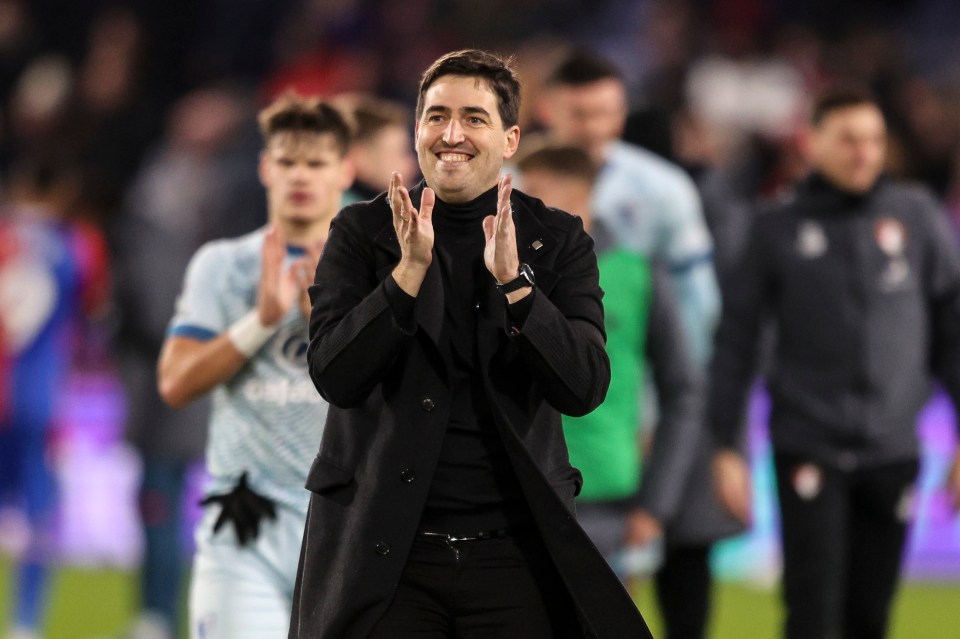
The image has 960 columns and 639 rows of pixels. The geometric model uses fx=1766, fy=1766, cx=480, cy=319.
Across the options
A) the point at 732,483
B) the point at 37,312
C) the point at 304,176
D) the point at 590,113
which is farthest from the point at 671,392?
the point at 37,312

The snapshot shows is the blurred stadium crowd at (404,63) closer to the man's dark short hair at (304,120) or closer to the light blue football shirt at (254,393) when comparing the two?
the man's dark short hair at (304,120)

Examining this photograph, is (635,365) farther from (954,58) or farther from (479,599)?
(954,58)

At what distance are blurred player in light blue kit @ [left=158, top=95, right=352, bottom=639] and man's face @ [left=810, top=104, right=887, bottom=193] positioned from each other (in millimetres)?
2377

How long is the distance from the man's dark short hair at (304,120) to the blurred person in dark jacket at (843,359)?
2.25m

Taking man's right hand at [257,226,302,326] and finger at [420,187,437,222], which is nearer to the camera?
finger at [420,187,437,222]

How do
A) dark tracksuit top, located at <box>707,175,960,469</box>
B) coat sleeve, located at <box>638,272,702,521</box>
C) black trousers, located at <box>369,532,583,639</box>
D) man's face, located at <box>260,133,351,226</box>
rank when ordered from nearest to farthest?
black trousers, located at <box>369,532,583,639</box>, man's face, located at <box>260,133,351,226</box>, coat sleeve, located at <box>638,272,702,521</box>, dark tracksuit top, located at <box>707,175,960,469</box>

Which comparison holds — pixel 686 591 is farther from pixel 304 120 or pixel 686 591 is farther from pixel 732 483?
pixel 304 120

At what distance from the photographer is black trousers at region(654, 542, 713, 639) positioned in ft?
23.9

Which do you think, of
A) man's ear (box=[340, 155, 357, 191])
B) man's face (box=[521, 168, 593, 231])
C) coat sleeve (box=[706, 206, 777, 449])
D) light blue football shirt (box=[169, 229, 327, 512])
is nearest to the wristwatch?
light blue football shirt (box=[169, 229, 327, 512])

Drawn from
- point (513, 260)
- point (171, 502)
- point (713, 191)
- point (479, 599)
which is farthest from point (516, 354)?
point (171, 502)

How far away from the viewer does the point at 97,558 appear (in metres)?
12.1

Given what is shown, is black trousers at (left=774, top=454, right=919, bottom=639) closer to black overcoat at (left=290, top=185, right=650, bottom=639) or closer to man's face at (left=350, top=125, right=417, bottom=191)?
man's face at (left=350, top=125, right=417, bottom=191)

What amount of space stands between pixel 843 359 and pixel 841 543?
710mm

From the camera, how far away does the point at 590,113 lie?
737 cm
